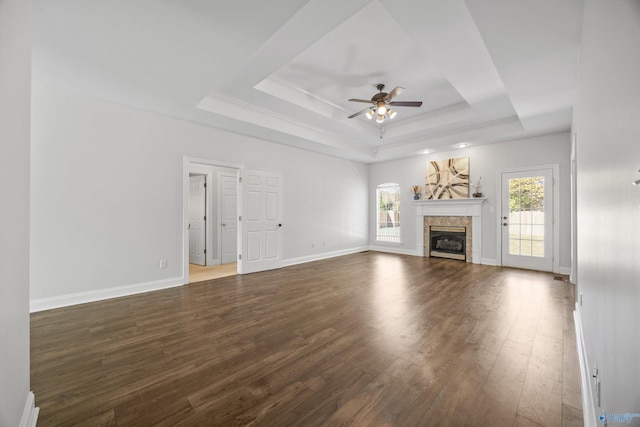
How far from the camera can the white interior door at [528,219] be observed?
5.24m

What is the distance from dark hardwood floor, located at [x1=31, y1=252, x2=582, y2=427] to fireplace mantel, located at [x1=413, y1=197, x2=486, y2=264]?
89.6 inches

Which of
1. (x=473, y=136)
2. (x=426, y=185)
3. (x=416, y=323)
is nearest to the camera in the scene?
(x=416, y=323)

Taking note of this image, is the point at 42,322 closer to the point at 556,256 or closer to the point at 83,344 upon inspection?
the point at 83,344

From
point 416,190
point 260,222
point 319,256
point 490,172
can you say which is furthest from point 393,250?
point 260,222

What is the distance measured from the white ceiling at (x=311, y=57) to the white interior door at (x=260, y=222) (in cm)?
109

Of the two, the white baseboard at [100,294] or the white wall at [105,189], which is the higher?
the white wall at [105,189]

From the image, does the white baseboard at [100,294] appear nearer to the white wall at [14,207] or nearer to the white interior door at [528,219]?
the white wall at [14,207]

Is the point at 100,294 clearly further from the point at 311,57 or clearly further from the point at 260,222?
the point at 311,57

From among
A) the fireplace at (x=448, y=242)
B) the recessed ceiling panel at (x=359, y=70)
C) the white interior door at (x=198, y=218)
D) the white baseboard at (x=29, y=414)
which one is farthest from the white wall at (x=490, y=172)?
the white baseboard at (x=29, y=414)

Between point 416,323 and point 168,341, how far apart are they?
102 inches

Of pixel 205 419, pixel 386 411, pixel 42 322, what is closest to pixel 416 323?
pixel 386 411

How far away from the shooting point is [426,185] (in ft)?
22.8

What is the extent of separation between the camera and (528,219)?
17.9 feet

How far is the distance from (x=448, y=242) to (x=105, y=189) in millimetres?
7375
